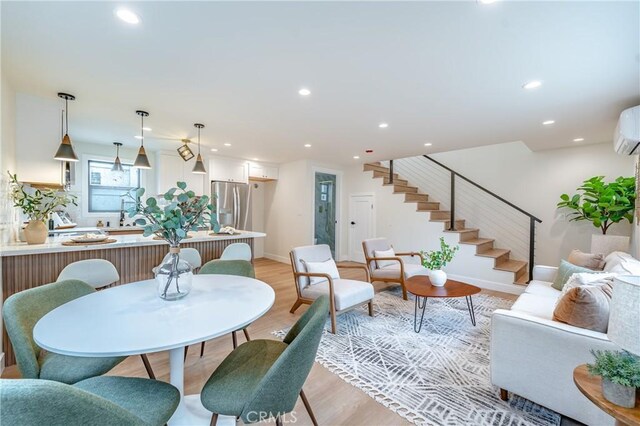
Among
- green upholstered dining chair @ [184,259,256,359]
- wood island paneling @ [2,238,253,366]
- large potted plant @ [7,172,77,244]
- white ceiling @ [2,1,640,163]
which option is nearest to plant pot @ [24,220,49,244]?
large potted plant @ [7,172,77,244]

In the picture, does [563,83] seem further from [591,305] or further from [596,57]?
[591,305]

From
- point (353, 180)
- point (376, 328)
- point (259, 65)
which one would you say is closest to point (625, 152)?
point (376, 328)

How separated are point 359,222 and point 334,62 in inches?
193

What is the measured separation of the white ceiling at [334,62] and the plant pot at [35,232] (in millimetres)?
1299

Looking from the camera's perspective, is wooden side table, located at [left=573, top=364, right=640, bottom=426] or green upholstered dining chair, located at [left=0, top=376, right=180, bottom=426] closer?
green upholstered dining chair, located at [left=0, top=376, right=180, bottom=426]

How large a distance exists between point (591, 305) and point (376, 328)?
184 centimetres

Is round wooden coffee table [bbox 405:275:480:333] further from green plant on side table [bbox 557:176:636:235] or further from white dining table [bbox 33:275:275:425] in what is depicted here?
green plant on side table [bbox 557:176:636:235]

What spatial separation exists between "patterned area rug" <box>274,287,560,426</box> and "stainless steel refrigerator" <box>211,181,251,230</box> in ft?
10.9

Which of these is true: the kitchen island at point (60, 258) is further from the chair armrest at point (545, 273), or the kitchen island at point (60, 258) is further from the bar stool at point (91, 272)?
the chair armrest at point (545, 273)

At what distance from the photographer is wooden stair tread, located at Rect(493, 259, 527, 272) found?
4.42 m

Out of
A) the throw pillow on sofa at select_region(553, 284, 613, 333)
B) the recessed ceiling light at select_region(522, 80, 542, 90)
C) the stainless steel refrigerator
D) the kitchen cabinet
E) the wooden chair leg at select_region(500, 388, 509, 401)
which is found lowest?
the wooden chair leg at select_region(500, 388, 509, 401)

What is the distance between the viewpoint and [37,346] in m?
1.43

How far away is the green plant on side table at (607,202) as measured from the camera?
3621mm

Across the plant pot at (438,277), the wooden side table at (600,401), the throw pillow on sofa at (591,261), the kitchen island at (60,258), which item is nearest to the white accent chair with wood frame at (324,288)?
the plant pot at (438,277)
